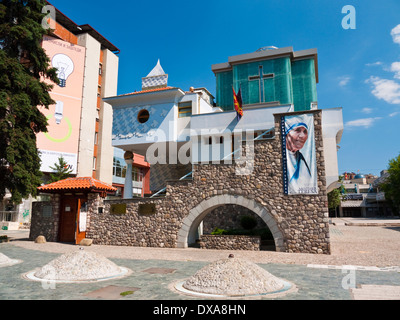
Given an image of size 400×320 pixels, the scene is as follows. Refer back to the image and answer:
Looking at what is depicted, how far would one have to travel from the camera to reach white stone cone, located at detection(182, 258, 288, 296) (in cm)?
551

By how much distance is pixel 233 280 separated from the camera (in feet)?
18.6

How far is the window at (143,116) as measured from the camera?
18531 millimetres

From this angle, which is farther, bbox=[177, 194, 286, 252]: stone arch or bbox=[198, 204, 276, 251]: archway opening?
bbox=[198, 204, 276, 251]: archway opening

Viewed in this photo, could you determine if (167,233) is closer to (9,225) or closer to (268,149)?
(268,149)

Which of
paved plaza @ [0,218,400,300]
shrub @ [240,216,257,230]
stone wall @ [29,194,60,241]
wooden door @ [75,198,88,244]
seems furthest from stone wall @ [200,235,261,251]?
stone wall @ [29,194,60,241]

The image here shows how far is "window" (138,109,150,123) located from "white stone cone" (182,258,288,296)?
13775mm

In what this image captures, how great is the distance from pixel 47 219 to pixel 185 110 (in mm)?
10140

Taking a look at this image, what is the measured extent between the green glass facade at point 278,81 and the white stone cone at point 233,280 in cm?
1754

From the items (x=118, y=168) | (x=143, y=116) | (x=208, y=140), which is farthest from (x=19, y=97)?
(x=118, y=168)

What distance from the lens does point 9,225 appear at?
104 feet

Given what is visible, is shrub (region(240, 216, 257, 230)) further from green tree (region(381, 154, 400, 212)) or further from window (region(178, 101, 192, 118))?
green tree (region(381, 154, 400, 212))

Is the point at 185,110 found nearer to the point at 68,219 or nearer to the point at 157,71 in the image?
the point at 157,71

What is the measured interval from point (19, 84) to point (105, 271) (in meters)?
12.9
